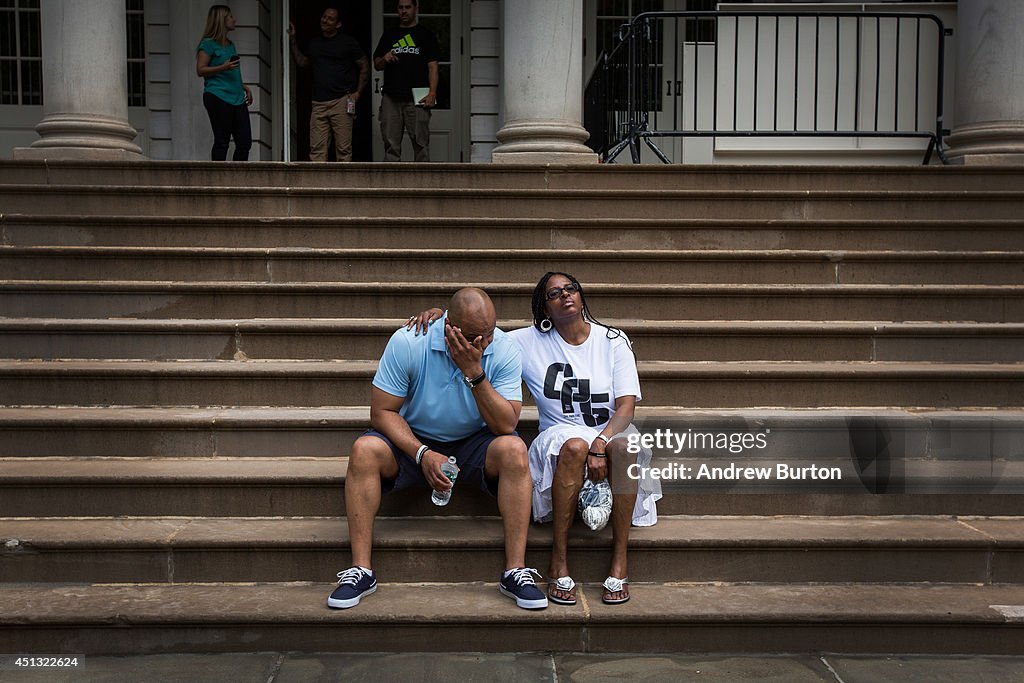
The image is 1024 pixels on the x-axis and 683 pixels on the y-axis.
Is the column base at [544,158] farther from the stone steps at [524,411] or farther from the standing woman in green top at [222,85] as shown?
the standing woman in green top at [222,85]

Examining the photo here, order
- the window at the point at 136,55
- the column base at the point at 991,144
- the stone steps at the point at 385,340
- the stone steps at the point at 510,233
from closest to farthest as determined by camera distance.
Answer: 1. the stone steps at the point at 385,340
2. the stone steps at the point at 510,233
3. the column base at the point at 991,144
4. the window at the point at 136,55

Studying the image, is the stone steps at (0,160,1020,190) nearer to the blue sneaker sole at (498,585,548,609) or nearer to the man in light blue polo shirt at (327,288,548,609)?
the man in light blue polo shirt at (327,288,548,609)

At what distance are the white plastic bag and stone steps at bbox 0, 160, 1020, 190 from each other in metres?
3.53

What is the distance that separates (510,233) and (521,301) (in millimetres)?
831

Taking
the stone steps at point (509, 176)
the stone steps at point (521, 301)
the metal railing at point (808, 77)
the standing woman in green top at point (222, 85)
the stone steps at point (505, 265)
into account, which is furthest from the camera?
the metal railing at point (808, 77)

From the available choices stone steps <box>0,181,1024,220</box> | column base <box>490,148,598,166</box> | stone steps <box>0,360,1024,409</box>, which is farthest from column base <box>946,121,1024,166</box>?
column base <box>490,148,598,166</box>

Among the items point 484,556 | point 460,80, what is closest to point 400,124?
point 460,80

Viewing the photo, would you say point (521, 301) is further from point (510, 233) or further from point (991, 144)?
point (991, 144)

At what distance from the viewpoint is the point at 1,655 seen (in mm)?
3977

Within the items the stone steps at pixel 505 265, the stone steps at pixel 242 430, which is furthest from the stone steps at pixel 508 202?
the stone steps at pixel 242 430

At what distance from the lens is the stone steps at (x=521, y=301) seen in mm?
6121

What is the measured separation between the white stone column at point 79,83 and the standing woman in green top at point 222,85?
1175mm

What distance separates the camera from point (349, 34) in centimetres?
1166

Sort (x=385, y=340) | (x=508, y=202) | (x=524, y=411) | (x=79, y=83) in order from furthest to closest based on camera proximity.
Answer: (x=79, y=83) < (x=508, y=202) < (x=385, y=340) < (x=524, y=411)
